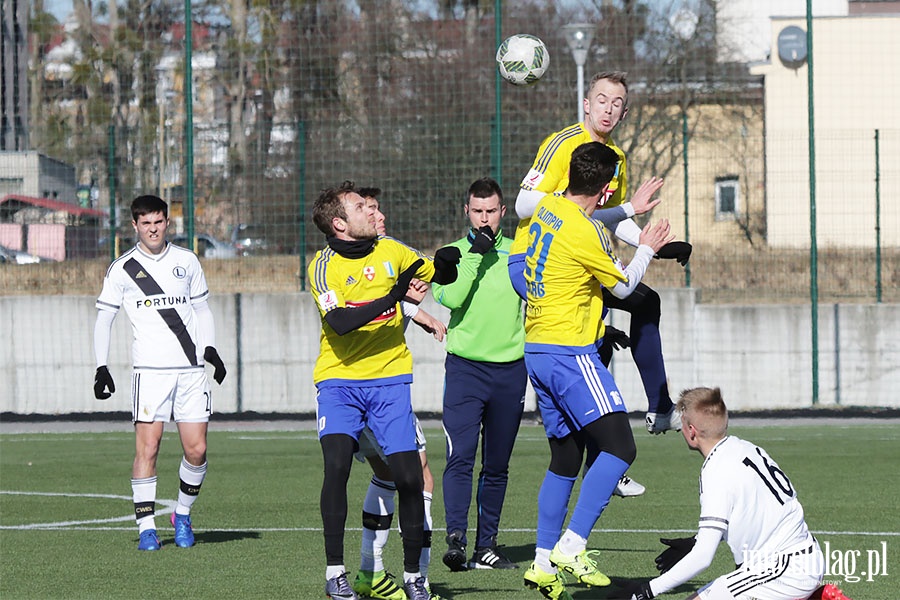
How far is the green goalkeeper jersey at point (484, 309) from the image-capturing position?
8672mm

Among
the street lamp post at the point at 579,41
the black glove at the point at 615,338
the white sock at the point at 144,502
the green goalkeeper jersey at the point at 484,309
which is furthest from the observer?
the street lamp post at the point at 579,41

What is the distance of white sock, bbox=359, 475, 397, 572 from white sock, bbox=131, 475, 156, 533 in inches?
88.8

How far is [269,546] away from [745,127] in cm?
1192

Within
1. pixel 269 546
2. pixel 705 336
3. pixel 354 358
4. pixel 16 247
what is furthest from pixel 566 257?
pixel 16 247

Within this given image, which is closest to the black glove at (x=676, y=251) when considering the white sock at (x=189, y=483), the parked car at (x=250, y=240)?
the white sock at (x=189, y=483)

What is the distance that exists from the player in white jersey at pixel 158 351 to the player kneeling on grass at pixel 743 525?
4.27 meters

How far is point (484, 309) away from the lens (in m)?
8.72

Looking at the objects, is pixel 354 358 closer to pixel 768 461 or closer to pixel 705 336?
pixel 768 461

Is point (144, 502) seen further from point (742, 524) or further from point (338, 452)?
point (742, 524)

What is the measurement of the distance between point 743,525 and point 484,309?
9.92 feet

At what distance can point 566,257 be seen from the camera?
23.8ft

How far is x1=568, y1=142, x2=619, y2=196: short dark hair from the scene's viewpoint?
23.6ft

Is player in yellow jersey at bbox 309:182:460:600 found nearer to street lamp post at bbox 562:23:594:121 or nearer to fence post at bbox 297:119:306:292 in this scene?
street lamp post at bbox 562:23:594:121

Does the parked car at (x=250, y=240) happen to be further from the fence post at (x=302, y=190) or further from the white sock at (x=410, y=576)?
the white sock at (x=410, y=576)
